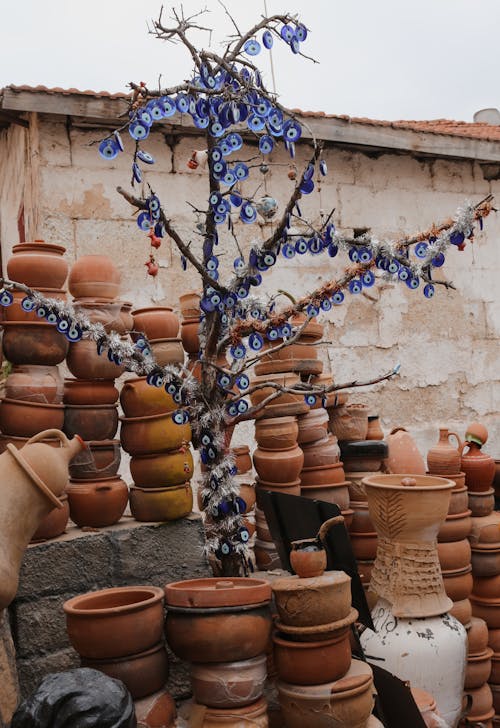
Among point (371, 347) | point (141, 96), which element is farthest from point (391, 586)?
point (371, 347)

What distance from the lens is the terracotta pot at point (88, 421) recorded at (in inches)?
120

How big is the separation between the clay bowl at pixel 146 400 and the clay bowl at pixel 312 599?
0.86 m

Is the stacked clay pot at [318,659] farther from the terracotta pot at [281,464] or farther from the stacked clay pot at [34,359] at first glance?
the stacked clay pot at [34,359]

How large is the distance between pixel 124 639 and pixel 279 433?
130cm

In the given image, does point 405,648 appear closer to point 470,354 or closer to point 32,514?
point 32,514

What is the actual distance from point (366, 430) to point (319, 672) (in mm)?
1609

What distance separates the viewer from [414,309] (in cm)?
645

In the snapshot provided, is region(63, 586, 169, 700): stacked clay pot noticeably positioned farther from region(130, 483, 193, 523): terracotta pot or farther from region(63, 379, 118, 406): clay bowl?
region(63, 379, 118, 406): clay bowl

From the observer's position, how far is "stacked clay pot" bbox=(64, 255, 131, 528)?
303 cm

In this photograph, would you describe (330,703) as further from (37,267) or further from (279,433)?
(37,267)

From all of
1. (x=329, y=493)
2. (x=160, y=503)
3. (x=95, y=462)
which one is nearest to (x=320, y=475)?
(x=329, y=493)

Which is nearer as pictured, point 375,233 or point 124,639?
point 124,639

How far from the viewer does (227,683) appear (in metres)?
2.57

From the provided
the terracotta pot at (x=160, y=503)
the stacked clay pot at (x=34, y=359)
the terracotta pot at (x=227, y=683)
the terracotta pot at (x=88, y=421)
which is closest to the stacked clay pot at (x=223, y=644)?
the terracotta pot at (x=227, y=683)
